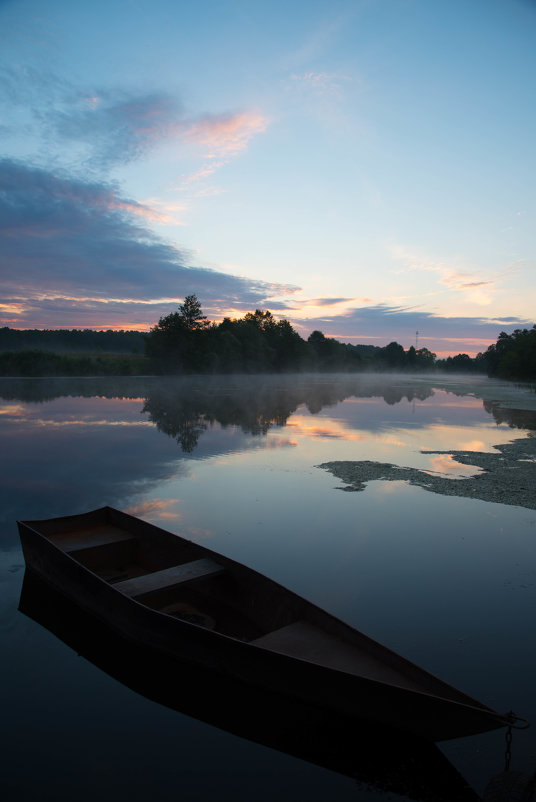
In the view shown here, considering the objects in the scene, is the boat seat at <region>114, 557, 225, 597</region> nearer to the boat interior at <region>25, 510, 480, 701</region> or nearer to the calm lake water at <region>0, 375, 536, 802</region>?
the boat interior at <region>25, 510, 480, 701</region>

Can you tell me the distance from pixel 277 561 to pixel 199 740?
4.49 m

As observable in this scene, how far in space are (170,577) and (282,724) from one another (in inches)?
111

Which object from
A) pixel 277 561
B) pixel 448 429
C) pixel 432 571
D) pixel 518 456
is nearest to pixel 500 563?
pixel 432 571

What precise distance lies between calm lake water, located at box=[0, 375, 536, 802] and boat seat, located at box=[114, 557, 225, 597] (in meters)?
1.11

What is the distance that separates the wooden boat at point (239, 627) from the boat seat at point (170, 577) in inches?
0.7

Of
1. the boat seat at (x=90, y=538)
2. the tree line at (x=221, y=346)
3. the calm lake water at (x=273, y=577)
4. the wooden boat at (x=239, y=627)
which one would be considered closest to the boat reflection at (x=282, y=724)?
the calm lake water at (x=273, y=577)

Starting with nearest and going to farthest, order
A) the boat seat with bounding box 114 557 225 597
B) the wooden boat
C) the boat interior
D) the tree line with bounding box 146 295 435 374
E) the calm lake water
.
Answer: the wooden boat, the calm lake water, the boat interior, the boat seat with bounding box 114 557 225 597, the tree line with bounding box 146 295 435 374

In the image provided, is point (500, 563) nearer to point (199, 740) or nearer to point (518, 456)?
point (199, 740)

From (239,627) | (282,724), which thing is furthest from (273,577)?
(282,724)

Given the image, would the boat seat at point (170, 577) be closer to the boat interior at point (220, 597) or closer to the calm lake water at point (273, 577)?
the boat interior at point (220, 597)

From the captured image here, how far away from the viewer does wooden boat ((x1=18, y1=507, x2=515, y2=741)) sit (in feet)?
15.3

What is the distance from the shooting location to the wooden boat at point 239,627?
4652 mm

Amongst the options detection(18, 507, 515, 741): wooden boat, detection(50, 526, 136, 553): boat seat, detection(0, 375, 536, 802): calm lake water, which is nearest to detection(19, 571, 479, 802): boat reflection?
detection(0, 375, 536, 802): calm lake water

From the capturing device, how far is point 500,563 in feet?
31.7
